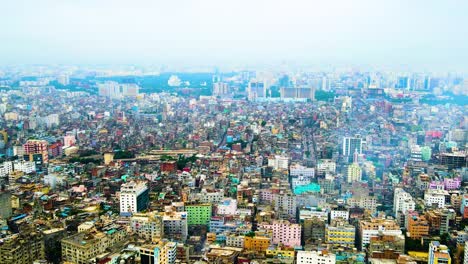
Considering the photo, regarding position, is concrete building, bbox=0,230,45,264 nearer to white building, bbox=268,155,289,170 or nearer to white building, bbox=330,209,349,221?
white building, bbox=330,209,349,221

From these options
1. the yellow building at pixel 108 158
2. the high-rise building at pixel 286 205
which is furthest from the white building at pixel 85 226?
the yellow building at pixel 108 158

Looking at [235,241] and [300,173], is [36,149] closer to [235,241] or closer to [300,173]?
[300,173]

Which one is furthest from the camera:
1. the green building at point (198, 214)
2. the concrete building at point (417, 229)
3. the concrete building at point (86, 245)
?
the green building at point (198, 214)

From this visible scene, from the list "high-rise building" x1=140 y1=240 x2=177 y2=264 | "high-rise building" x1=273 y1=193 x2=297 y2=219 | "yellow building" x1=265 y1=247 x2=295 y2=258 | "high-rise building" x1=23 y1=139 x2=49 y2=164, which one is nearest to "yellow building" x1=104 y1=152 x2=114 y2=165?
"high-rise building" x1=23 y1=139 x2=49 y2=164

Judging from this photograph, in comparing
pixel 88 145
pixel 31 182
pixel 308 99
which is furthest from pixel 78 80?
pixel 31 182

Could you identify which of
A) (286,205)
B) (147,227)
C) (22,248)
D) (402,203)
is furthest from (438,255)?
(22,248)

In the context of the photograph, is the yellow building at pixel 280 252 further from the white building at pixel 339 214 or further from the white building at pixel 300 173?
the white building at pixel 300 173
